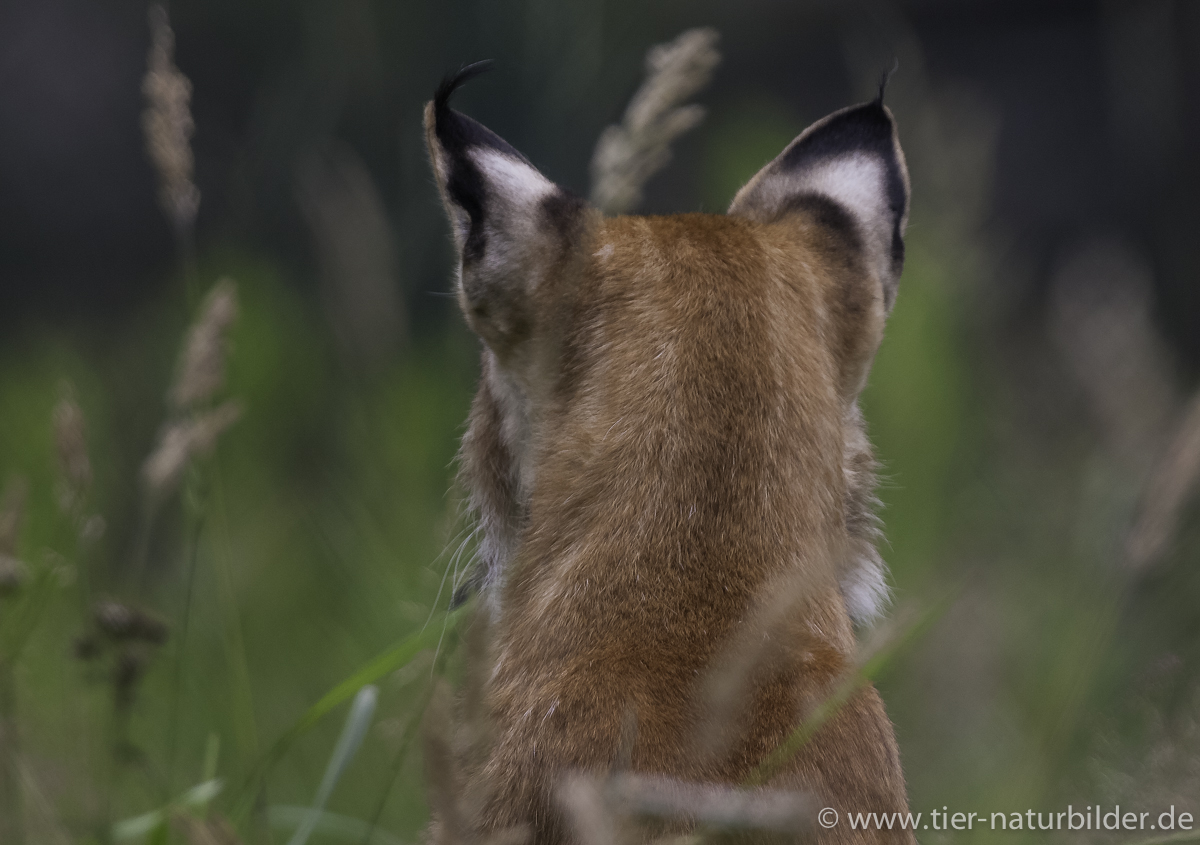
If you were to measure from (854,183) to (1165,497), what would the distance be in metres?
0.70

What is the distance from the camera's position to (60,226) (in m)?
5.25

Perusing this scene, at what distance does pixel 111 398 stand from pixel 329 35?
57.2 inches

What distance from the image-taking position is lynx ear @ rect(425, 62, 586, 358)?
1.25 m

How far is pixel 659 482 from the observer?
1.14m

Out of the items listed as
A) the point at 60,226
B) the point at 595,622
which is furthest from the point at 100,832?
the point at 60,226

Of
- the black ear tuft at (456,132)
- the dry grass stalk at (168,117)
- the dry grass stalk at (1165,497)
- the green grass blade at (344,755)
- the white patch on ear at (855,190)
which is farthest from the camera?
the white patch on ear at (855,190)

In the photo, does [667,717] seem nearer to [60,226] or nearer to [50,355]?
[50,355]

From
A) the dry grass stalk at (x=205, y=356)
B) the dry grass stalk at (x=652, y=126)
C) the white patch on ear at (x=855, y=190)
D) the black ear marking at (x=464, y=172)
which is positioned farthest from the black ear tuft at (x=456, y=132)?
the white patch on ear at (x=855, y=190)

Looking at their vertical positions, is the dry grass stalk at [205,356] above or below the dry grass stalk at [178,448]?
above

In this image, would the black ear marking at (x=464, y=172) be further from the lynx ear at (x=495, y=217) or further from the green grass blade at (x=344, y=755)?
the green grass blade at (x=344, y=755)

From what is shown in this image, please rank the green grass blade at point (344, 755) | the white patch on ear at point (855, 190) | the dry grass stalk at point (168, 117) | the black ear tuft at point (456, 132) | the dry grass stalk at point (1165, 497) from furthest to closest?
the white patch on ear at point (855, 190) → the dry grass stalk at point (168, 117) → the black ear tuft at point (456, 132) → the green grass blade at point (344, 755) → the dry grass stalk at point (1165, 497)

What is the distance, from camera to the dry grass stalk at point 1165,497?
969mm

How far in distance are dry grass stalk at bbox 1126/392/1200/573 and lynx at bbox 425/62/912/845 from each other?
0.94ft

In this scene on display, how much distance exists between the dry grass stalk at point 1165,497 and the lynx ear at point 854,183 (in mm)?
550
